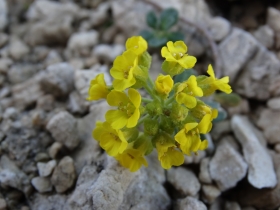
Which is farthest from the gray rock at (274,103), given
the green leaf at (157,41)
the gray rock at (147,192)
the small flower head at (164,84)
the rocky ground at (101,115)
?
the small flower head at (164,84)

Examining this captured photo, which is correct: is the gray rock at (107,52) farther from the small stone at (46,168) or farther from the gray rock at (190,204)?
the gray rock at (190,204)

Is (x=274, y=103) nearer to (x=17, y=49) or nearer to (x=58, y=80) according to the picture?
(x=58, y=80)

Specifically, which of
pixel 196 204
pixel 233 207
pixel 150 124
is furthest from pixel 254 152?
pixel 150 124

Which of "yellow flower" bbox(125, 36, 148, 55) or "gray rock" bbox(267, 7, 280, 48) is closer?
"yellow flower" bbox(125, 36, 148, 55)

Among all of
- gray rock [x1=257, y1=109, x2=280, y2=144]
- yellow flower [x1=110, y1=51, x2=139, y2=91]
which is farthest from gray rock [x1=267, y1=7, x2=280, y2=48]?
yellow flower [x1=110, y1=51, x2=139, y2=91]

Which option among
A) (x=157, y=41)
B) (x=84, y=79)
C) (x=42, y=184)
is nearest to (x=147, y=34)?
(x=157, y=41)

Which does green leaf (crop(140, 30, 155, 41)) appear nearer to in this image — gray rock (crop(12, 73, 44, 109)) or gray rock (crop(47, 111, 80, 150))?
gray rock (crop(12, 73, 44, 109))
